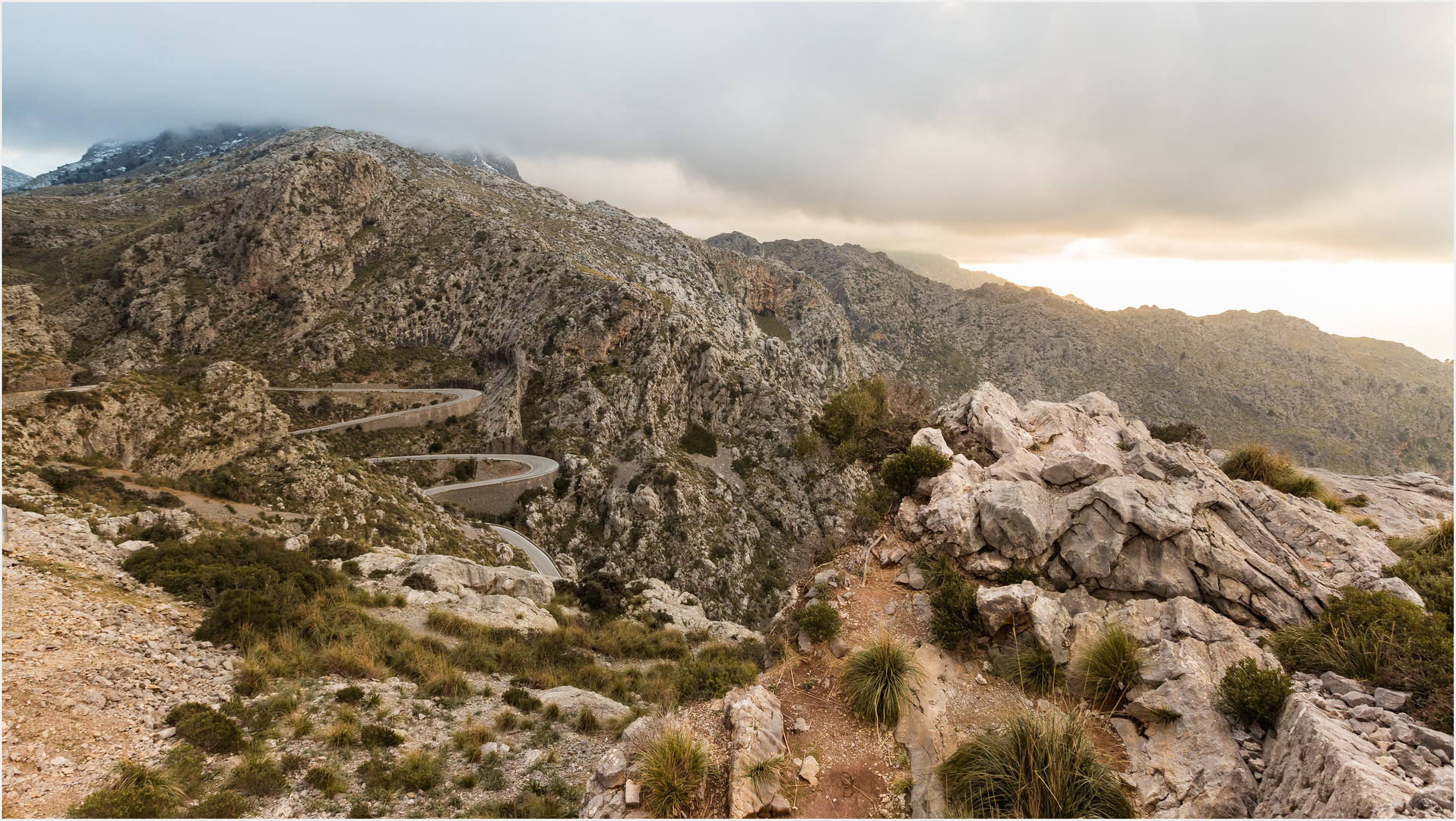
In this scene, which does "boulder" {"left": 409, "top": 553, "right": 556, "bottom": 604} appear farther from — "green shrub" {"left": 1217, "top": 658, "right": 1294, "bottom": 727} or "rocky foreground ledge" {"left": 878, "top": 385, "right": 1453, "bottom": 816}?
"green shrub" {"left": 1217, "top": 658, "right": 1294, "bottom": 727}

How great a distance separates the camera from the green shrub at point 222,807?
776 centimetres

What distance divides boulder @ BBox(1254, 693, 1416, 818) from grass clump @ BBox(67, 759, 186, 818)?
52.9 feet

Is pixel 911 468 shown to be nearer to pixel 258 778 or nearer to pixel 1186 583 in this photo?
pixel 1186 583

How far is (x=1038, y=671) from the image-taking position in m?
8.68

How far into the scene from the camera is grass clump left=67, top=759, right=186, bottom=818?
→ 708cm

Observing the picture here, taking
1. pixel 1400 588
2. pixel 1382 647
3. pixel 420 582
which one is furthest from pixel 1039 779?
pixel 420 582

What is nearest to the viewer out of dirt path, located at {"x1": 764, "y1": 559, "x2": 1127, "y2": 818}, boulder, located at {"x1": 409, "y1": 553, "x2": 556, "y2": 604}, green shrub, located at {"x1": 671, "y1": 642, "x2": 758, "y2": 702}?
dirt path, located at {"x1": 764, "y1": 559, "x2": 1127, "y2": 818}

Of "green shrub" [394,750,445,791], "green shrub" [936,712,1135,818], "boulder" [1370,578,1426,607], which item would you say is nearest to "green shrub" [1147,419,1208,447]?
"boulder" [1370,578,1426,607]

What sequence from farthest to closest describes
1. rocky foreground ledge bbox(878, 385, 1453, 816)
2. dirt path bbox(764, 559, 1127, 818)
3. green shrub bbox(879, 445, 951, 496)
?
green shrub bbox(879, 445, 951, 496) → dirt path bbox(764, 559, 1127, 818) → rocky foreground ledge bbox(878, 385, 1453, 816)

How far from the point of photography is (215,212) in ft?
265

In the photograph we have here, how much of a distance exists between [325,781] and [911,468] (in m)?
15.2

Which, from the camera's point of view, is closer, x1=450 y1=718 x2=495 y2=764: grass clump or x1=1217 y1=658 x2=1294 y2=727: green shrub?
x1=1217 y1=658 x2=1294 y2=727: green shrub

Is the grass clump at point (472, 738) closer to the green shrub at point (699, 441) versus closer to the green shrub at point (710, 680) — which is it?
the green shrub at point (710, 680)

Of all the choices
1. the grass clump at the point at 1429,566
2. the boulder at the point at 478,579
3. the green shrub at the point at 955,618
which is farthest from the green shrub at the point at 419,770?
the grass clump at the point at 1429,566
